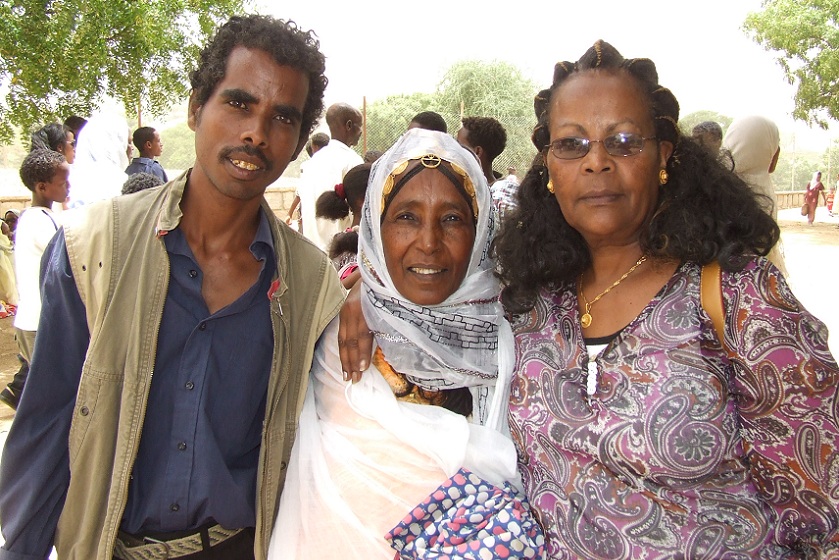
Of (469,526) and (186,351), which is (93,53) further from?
(469,526)

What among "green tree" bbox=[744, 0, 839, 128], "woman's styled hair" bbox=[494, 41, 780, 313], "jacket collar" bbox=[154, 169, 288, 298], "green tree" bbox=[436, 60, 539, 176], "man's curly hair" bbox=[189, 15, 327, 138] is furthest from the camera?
"green tree" bbox=[436, 60, 539, 176]

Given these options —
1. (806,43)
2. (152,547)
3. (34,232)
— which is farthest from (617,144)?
(806,43)

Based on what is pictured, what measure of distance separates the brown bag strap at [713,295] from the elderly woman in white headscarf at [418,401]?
0.55 metres

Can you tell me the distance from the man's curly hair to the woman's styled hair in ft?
2.36

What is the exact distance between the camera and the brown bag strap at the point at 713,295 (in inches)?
57.3

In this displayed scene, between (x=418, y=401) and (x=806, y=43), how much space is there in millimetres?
19191

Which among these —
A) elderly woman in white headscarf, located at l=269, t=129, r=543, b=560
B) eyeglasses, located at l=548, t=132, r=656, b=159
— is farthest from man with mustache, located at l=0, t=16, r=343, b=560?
eyeglasses, located at l=548, t=132, r=656, b=159

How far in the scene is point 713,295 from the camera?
1.48 metres

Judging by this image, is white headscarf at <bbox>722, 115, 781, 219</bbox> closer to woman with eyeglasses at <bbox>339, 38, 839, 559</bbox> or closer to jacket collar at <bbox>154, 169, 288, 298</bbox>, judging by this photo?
woman with eyeglasses at <bbox>339, 38, 839, 559</bbox>

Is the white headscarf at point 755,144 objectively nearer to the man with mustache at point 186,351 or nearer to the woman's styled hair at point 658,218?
the woman's styled hair at point 658,218

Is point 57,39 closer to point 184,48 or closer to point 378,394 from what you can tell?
point 184,48

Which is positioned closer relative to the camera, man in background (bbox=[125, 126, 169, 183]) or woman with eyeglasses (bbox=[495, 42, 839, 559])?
woman with eyeglasses (bbox=[495, 42, 839, 559])

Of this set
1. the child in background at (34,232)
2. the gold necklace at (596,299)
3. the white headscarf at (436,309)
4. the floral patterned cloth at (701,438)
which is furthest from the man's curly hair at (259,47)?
the child in background at (34,232)

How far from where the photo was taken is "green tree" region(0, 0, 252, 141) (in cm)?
643
